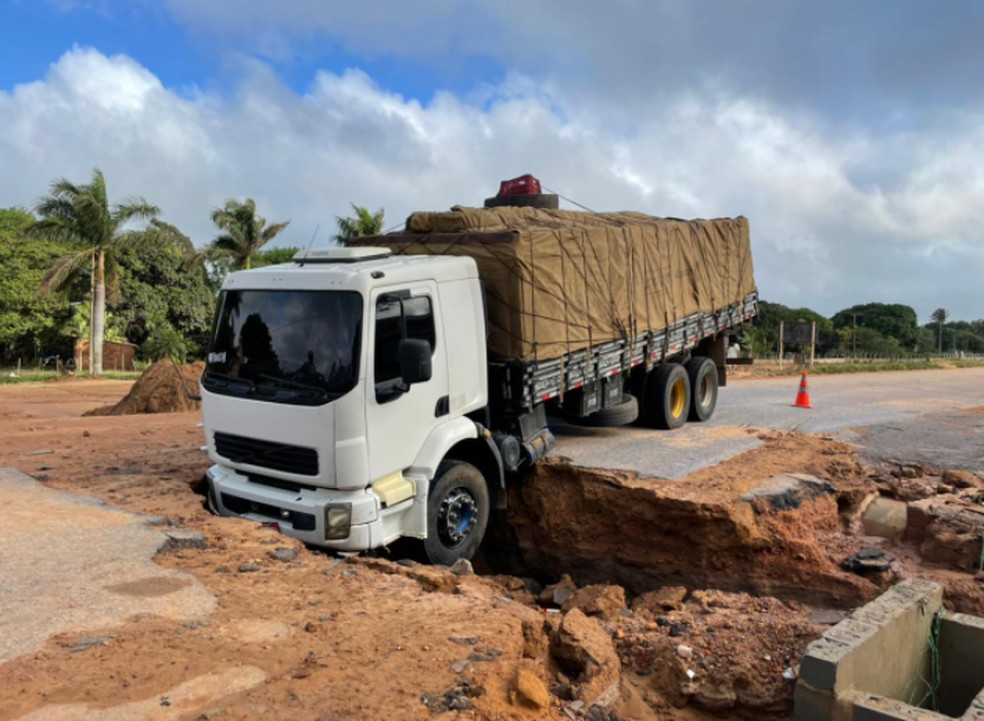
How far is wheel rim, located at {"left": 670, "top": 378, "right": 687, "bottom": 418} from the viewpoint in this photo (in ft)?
35.0

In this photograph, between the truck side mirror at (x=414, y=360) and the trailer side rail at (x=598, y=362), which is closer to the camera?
the truck side mirror at (x=414, y=360)

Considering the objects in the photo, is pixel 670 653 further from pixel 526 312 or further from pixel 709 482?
pixel 526 312

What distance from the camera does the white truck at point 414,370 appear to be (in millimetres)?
6082

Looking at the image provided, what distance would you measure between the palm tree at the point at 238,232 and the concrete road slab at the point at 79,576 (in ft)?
92.4

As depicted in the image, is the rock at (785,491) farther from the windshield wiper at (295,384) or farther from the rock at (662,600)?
the windshield wiper at (295,384)

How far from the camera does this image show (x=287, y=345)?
249 inches

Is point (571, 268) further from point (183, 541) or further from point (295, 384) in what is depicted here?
point (183, 541)

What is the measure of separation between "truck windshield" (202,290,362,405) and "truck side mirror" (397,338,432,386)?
36 centimetres

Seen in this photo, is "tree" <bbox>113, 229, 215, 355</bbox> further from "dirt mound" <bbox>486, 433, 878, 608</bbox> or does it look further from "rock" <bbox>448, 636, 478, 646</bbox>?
"rock" <bbox>448, 636, 478, 646</bbox>

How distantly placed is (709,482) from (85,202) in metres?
28.2

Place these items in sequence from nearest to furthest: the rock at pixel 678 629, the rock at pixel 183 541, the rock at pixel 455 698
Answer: the rock at pixel 455 698, the rock at pixel 678 629, the rock at pixel 183 541

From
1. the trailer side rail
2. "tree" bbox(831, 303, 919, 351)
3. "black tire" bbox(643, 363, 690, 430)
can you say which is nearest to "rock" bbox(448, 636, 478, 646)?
the trailer side rail

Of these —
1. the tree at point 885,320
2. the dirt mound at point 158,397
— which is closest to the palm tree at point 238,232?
the dirt mound at point 158,397

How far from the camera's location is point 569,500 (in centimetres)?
830
